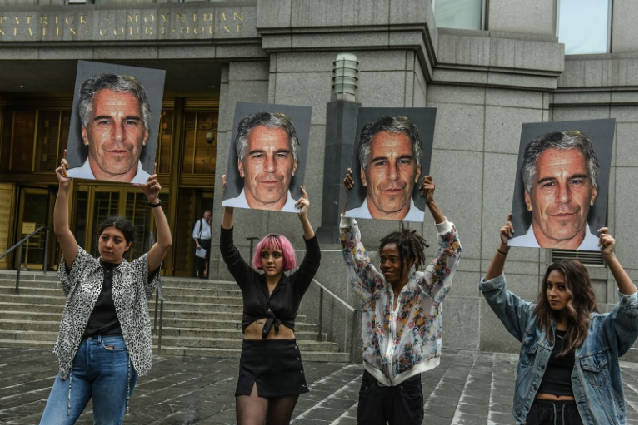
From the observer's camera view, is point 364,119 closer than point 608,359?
No

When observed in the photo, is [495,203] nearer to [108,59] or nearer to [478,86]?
[478,86]

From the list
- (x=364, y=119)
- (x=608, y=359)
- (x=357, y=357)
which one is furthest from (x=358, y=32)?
(x=608, y=359)

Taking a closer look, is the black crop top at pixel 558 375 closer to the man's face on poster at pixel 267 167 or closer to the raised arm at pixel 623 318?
the raised arm at pixel 623 318

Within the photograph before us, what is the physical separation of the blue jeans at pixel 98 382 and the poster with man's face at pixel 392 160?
2154 millimetres

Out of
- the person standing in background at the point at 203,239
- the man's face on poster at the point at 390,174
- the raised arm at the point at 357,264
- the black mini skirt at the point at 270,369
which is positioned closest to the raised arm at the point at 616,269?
the raised arm at the point at 357,264

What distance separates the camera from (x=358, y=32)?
1557cm

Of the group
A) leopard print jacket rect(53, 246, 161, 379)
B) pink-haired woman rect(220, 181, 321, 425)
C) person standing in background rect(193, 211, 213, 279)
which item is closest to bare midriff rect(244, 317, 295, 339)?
pink-haired woman rect(220, 181, 321, 425)

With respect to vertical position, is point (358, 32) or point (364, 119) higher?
point (358, 32)

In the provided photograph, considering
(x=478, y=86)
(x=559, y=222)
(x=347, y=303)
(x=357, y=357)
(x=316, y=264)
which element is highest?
(x=478, y=86)

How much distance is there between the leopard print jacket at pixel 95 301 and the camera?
438cm

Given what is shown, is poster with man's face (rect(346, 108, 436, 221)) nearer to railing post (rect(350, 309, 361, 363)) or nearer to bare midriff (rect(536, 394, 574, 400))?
bare midriff (rect(536, 394, 574, 400))

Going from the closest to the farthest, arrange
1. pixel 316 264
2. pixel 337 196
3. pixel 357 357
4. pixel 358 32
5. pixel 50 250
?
pixel 316 264, pixel 357 357, pixel 337 196, pixel 358 32, pixel 50 250

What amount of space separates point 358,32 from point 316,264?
11.3m

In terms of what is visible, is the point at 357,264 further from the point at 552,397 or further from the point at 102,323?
the point at 102,323
